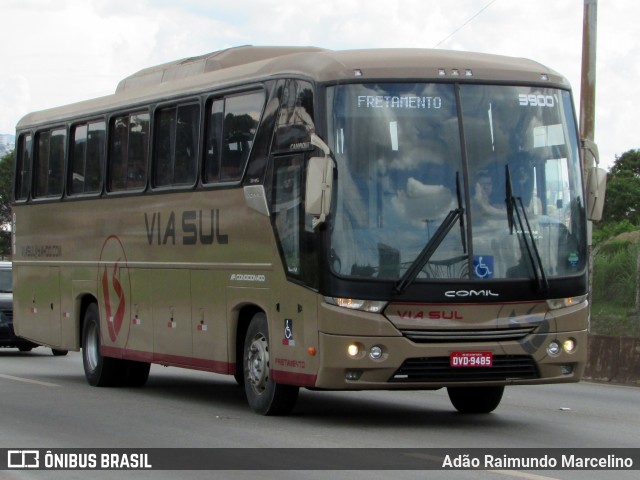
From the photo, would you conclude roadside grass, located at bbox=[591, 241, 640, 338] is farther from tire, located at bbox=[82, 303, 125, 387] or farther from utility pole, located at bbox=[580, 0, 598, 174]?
tire, located at bbox=[82, 303, 125, 387]

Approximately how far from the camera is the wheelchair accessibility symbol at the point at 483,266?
13.1 m

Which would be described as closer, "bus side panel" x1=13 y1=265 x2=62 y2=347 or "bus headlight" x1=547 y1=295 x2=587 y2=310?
"bus headlight" x1=547 y1=295 x2=587 y2=310

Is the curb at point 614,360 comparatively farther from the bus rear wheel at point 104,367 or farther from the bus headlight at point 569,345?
the bus headlight at point 569,345

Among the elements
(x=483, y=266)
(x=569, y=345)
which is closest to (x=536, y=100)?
(x=483, y=266)

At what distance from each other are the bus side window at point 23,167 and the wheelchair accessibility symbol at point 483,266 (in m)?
10.4

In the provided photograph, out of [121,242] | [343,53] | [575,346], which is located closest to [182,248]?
[121,242]

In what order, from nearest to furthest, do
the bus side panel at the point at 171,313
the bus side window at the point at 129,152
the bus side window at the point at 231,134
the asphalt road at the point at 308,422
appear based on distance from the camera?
the asphalt road at the point at 308,422
the bus side window at the point at 231,134
the bus side panel at the point at 171,313
the bus side window at the point at 129,152

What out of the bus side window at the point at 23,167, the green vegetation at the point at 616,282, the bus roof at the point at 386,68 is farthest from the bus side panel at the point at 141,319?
the green vegetation at the point at 616,282

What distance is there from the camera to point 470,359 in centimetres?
1305

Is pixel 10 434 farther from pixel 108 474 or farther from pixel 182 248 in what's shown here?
pixel 182 248

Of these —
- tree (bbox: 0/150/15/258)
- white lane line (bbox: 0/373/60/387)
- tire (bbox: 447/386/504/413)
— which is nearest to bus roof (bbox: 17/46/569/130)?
tire (bbox: 447/386/504/413)

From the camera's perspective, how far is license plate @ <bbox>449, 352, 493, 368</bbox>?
512 inches

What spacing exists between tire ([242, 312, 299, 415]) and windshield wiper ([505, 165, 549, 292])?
9.21 ft

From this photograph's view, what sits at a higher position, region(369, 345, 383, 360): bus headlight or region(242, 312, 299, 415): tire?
region(369, 345, 383, 360): bus headlight
